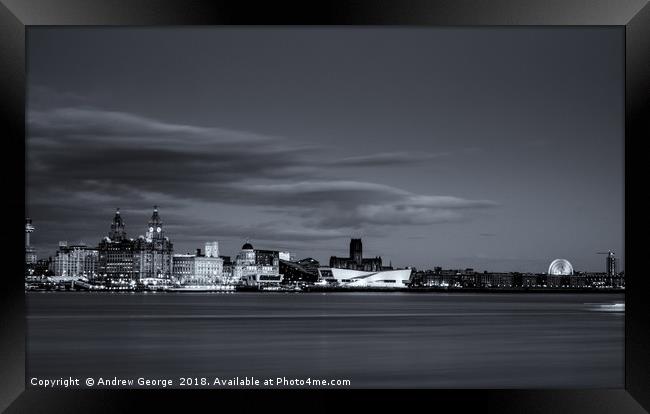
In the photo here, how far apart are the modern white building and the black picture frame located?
265 feet

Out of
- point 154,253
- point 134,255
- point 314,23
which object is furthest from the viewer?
point 134,255

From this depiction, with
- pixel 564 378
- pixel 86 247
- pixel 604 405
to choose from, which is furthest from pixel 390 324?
pixel 86 247

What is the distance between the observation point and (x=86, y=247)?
87.5 m

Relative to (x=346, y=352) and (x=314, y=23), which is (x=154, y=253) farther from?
(x=314, y=23)

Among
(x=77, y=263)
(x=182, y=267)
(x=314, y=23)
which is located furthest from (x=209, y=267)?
(x=314, y=23)

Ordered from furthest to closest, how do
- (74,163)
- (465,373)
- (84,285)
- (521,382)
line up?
(84,285)
(74,163)
(465,373)
(521,382)

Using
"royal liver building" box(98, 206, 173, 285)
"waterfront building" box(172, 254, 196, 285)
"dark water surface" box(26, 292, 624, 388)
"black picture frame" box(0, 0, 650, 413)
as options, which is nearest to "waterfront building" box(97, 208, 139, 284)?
"royal liver building" box(98, 206, 173, 285)

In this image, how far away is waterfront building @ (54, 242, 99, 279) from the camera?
260 ft

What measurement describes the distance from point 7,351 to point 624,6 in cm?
421

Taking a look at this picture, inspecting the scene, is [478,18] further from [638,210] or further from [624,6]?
[638,210]

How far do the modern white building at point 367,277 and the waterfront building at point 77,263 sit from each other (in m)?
23.3

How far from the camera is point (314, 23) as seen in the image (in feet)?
18.2

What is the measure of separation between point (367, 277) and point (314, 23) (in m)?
85.7

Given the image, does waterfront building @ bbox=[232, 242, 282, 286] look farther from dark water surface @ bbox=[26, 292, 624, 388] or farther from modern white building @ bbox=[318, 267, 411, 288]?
dark water surface @ bbox=[26, 292, 624, 388]
